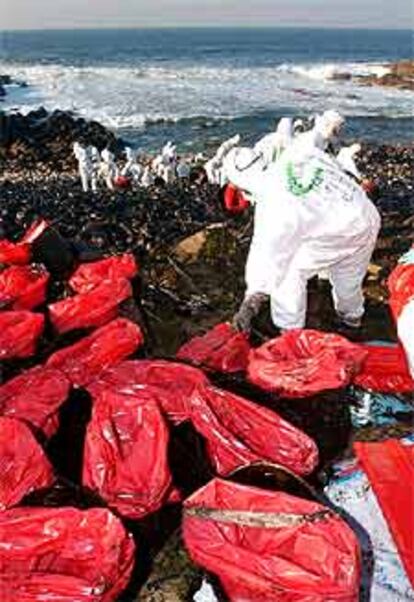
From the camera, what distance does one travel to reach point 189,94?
2919cm

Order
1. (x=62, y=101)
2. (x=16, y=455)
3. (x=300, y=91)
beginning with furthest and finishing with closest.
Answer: (x=300, y=91), (x=62, y=101), (x=16, y=455)

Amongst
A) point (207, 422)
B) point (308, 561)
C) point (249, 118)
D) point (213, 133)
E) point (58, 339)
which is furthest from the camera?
point (249, 118)

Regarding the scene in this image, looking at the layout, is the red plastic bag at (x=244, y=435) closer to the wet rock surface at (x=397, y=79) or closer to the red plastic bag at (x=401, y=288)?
the red plastic bag at (x=401, y=288)

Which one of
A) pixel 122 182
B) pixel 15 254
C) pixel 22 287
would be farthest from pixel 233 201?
pixel 122 182

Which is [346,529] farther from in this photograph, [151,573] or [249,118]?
[249,118]

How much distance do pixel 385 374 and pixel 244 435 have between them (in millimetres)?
1213

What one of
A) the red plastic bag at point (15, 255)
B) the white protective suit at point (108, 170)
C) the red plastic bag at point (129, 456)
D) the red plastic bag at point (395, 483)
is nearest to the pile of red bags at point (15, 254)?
the red plastic bag at point (15, 255)

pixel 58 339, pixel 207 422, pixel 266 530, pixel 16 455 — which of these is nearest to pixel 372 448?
pixel 207 422

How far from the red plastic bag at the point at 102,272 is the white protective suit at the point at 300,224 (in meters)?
0.83

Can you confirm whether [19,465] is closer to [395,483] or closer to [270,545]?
[270,545]

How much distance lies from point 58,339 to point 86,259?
0.91 meters

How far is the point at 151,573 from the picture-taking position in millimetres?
2766

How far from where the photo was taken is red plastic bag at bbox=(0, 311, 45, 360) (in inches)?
158

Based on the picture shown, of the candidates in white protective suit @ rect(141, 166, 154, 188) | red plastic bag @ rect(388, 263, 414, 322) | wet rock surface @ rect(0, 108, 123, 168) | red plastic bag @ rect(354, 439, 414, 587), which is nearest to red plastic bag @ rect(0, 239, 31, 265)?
red plastic bag @ rect(354, 439, 414, 587)
